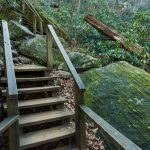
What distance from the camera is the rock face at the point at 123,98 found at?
438cm

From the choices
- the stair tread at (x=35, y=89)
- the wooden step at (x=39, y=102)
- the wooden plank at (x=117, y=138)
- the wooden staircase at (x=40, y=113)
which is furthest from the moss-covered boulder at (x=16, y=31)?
the wooden plank at (x=117, y=138)

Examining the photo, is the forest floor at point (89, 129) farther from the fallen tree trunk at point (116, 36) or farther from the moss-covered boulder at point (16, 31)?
the fallen tree trunk at point (116, 36)

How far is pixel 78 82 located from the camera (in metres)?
3.90

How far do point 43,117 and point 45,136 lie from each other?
390 mm

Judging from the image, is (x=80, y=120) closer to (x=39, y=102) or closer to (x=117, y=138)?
(x=39, y=102)

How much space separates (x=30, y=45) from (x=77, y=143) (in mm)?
3860

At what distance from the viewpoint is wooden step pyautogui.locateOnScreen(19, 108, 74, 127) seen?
159 inches

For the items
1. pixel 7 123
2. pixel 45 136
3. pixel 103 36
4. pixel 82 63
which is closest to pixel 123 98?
pixel 45 136

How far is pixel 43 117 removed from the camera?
427 cm

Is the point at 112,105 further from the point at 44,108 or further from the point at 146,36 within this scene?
the point at 146,36

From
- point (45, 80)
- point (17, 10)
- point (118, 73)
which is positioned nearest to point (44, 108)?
point (45, 80)

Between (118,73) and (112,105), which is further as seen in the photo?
(118,73)

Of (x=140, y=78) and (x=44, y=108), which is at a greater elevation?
(x=140, y=78)

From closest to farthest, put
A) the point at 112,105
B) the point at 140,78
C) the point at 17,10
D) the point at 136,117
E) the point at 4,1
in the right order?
the point at 136,117 → the point at 112,105 → the point at 140,78 → the point at 4,1 → the point at 17,10
